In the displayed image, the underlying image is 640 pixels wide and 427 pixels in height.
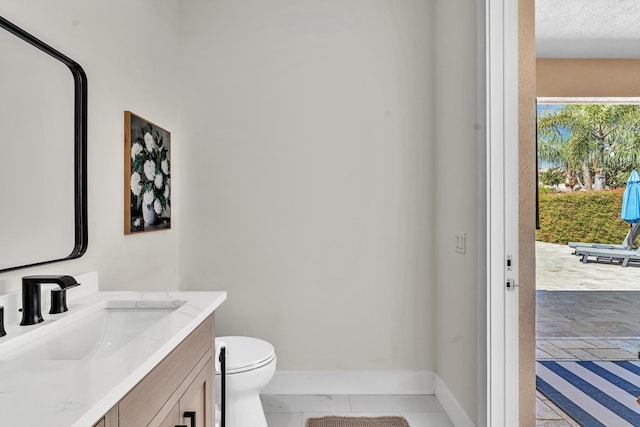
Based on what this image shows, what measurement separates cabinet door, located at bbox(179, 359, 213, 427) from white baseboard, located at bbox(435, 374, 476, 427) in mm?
1245

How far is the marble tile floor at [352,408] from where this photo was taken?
2211 mm

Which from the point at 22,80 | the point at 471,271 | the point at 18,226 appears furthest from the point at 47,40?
the point at 471,271

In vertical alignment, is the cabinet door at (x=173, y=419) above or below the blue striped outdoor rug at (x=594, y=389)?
above

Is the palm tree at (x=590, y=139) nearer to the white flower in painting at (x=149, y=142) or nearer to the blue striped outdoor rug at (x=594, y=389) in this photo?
the blue striped outdoor rug at (x=594, y=389)

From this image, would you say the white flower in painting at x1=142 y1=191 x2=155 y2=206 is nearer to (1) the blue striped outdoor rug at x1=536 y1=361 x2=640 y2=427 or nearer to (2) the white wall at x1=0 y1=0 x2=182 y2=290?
(2) the white wall at x1=0 y1=0 x2=182 y2=290

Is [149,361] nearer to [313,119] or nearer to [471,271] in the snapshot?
[471,271]

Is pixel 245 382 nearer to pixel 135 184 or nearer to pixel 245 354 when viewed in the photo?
pixel 245 354

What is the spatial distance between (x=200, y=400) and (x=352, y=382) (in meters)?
1.46

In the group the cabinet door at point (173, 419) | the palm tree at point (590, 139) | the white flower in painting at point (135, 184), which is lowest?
the cabinet door at point (173, 419)

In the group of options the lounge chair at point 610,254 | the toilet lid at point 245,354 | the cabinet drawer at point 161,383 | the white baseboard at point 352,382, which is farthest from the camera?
the lounge chair at point 610,254

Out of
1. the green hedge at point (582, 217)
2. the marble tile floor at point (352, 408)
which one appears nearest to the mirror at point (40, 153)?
the marble tile floor at point (352, 408)

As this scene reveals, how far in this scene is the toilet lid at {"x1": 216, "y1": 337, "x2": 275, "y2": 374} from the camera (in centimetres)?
183

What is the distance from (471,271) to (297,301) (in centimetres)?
108

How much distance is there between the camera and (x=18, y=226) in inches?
47.5
